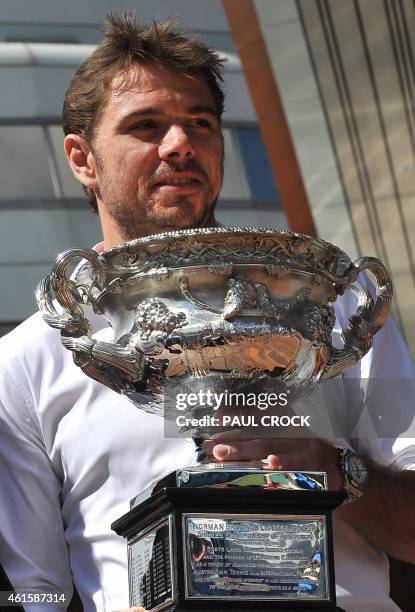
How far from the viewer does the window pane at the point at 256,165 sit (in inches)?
218

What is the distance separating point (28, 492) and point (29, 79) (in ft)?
11.8

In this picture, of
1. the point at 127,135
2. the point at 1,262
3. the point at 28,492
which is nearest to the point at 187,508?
the point at 28,492

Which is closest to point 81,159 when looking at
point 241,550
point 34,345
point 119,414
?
point 34,345

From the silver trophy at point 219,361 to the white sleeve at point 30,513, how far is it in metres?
0.26

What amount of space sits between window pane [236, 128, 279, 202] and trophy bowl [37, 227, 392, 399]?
12.6ft

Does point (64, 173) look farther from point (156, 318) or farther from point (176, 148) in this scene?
point (156, 318)

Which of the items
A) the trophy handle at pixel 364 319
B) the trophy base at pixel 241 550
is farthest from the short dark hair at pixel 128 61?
the trophy base at pixel 241 550

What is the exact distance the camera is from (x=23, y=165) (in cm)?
541

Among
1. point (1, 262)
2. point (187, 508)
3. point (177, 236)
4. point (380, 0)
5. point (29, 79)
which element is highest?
point (29, 79)

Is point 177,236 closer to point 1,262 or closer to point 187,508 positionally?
point 187,508

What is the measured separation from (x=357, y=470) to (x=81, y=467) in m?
0.41

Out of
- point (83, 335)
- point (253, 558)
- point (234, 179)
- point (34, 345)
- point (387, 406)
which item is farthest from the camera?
point (234, 179)

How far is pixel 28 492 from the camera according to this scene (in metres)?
1.96

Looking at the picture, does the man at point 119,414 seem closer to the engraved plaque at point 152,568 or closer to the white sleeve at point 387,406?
the white sleeve at point 387,406
